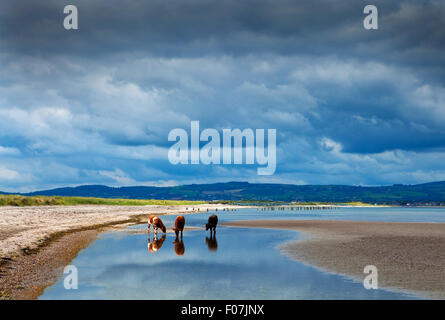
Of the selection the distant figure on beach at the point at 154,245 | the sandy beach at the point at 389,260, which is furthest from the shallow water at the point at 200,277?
the sandy beach at the point at 389,260

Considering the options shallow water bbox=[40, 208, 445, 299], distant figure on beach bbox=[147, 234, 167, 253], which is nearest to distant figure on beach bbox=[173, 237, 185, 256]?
shallow water bbox=[40, 208, 445, 299]

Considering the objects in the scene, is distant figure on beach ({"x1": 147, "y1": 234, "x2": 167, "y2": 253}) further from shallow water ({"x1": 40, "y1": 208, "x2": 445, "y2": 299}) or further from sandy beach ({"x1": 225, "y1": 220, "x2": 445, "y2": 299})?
sandy beach ({"x1": 225, "y1": 220, "x2": 445, "y2": 299})

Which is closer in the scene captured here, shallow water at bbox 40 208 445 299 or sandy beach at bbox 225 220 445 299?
shallow water at bbox 40 208 445 299

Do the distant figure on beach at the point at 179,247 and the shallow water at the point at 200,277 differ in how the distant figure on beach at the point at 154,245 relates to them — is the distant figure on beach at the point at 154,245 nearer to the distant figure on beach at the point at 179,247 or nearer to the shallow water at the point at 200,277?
the shallow water at the point at 200,277

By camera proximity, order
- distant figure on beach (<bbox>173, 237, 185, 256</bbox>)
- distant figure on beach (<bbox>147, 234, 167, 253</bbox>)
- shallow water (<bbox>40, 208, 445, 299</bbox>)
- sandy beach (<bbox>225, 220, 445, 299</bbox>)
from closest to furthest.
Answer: shallow water (<bbox>40, 208, 445, 299</bbox>) < sandy beach (<bbox>225, 220, 445, 299</bbox>) < distant figure on beach (<bbox>173, 237, 185, 256</bbox>) < distant figure on beach (<bbox>147, 234, 167, 253</bbox>)

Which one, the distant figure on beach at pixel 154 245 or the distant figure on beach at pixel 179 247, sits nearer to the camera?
the distant figure on beach at pixel 179 247

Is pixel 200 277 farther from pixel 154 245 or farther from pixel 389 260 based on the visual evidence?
pixel 154 245

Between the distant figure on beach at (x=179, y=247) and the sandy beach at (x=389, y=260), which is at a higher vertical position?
the sandy beach at (x=389, y=260)

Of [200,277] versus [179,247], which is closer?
[200,277]

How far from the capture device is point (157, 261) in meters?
23.2

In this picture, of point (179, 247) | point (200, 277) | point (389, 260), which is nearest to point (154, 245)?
point (179, 247)
